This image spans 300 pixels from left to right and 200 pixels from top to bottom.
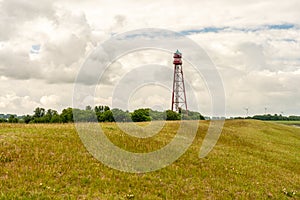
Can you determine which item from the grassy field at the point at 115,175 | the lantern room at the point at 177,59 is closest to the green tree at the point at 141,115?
the lantern room at the point at 177,59

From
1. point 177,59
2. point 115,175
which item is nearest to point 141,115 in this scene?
point 177,59

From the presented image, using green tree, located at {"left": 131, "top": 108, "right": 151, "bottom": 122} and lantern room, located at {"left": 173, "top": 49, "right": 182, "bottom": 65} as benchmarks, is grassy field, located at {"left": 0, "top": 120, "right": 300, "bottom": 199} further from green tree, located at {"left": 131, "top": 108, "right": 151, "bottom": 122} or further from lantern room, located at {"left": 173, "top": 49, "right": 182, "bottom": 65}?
lantern room, located at {"left": 173, "top": 49, "right": 182, "bottom": 65}

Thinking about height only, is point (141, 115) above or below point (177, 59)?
below

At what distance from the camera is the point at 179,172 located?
72.4 ft

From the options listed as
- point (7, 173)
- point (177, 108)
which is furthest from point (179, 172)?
point (177, 108)

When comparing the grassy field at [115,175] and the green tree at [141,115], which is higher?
the green tree at [141,115]

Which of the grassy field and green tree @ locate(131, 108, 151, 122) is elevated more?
green tree @ locate(131, 108, 151, 122)

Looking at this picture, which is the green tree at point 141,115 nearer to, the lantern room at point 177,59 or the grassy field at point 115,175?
the lantern room at point 177,59

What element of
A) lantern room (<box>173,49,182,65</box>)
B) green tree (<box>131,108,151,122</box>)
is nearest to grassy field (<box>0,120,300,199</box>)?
green tree (<box>131,108,151,122</box>)

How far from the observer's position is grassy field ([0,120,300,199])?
55.5 ft

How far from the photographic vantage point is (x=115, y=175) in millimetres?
19734

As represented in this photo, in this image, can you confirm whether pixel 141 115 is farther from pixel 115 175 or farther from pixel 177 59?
pixel 115 175

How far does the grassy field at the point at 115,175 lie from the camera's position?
55.5 feet

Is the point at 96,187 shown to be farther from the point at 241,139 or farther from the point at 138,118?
the point at 138,118
